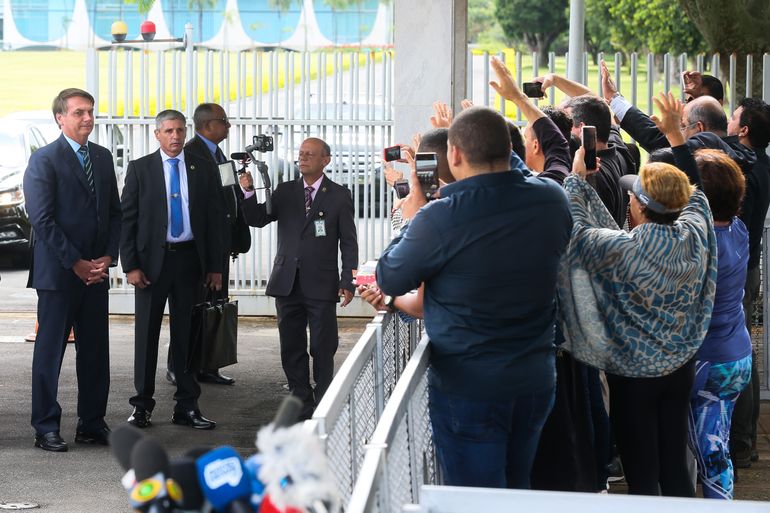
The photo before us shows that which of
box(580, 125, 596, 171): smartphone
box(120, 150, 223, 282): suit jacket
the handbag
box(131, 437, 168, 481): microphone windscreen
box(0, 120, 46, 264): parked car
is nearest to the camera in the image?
box(131, 437, 168, 481): microphone windscreen

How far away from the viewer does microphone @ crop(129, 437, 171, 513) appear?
2.26 meters

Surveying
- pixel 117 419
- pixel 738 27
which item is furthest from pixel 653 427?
pixel 738 27

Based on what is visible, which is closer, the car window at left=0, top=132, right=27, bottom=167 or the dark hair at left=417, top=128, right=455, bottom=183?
the dark hair at left=417, top=128, right=455, bottom=183

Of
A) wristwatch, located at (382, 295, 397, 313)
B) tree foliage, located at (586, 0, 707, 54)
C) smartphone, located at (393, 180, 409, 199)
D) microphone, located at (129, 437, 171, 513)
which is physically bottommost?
wristwatch, located at (382, 295, 397, 313)

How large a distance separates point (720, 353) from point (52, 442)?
4156 mm

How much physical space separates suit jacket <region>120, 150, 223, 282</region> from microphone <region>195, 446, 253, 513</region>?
602 centimetres

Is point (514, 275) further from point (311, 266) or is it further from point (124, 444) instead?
point (311, 266)

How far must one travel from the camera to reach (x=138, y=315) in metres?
8.38

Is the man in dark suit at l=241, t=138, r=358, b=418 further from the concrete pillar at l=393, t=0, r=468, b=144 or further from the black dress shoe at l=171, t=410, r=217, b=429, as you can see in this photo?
the concrete pillar at l=393, t=0, r=468, b=144

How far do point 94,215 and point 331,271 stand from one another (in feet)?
5.26

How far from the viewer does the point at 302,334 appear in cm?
851

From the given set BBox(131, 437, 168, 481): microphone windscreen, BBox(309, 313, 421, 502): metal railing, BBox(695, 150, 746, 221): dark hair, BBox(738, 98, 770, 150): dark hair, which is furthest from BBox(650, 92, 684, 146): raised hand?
BBox(131, 437, 168, 481): microphone windscreen

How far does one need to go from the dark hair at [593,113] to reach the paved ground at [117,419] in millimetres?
2093

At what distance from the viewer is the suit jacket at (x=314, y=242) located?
836cm
